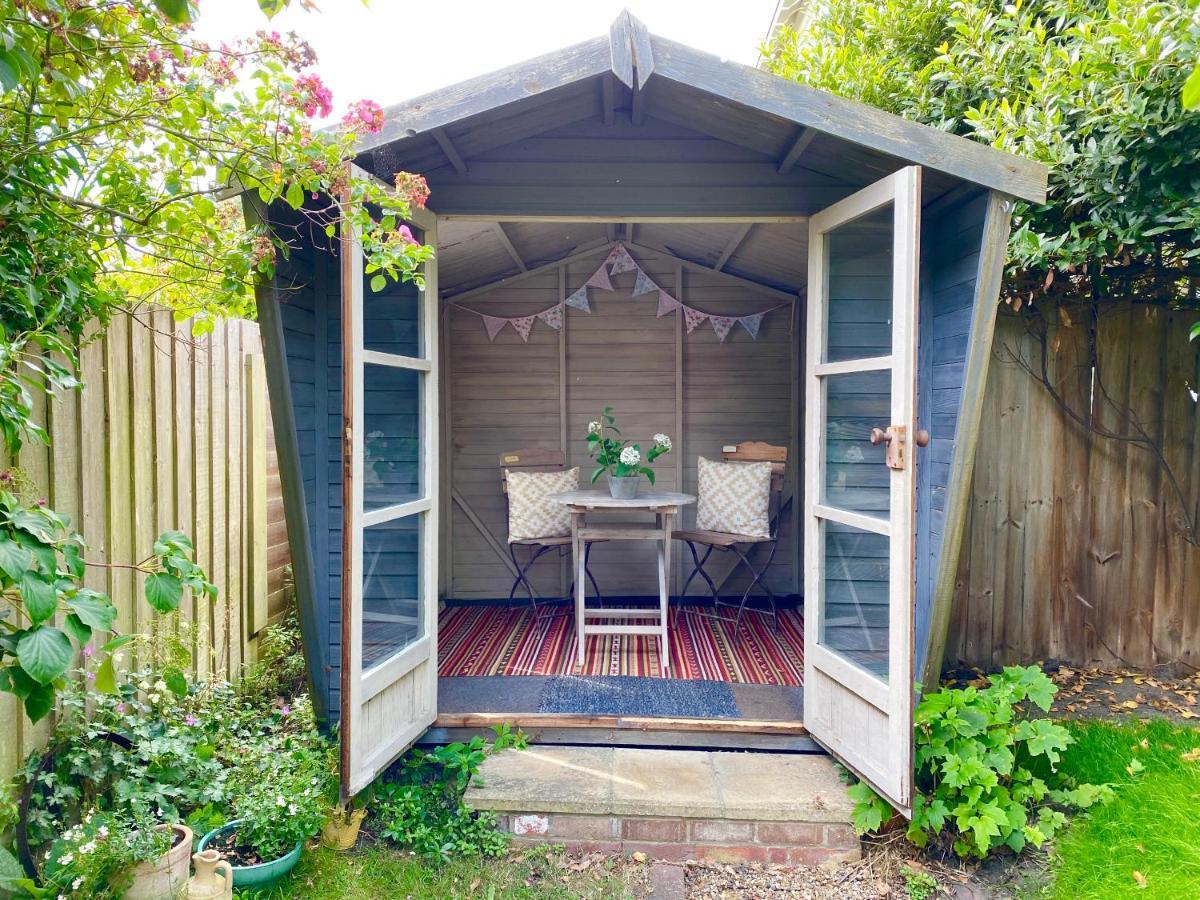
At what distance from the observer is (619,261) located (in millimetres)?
4840

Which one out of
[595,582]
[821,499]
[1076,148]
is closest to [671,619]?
[595,582]

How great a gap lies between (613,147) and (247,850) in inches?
103

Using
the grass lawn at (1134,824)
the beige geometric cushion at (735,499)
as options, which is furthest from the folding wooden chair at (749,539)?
the grass lawn at (1134,824)

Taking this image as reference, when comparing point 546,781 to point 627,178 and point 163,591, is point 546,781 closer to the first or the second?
point 163,591

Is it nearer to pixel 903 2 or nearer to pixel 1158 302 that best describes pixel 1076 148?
pixel 1158 302

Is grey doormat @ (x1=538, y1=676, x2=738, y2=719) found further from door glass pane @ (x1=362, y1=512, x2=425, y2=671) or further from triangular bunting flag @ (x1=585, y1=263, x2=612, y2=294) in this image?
triangular bunting flag @ (x1=585, y1=263, x2=612, y2=294)

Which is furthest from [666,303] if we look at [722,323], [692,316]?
[722,323]

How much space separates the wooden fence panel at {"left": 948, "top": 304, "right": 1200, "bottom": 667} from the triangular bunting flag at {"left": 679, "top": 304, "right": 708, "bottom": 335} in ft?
6.14

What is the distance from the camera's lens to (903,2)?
4.03 meters

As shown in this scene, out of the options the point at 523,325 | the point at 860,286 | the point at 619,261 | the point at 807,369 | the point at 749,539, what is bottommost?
the point at 749,539

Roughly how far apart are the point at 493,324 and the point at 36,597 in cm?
378

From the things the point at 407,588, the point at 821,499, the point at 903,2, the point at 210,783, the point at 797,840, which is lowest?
the point at 797,840

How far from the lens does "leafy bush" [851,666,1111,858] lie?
2311mm

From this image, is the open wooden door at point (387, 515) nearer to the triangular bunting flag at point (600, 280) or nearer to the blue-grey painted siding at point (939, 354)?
the blue-grey painted siding at point (939, 354)
